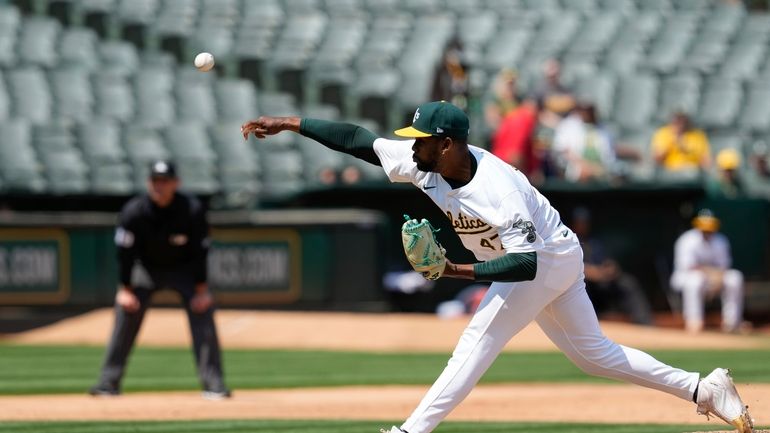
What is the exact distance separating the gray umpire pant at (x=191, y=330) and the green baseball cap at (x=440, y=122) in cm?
401

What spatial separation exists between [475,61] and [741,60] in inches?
164

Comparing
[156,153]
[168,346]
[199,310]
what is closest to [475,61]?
[156,153]

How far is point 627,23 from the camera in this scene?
20.2 metres

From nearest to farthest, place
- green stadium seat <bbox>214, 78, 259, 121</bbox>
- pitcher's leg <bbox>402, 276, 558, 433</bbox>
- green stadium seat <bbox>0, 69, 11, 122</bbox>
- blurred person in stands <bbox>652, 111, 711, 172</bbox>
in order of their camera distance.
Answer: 1. pitcher's leg <bbox>402, 276, 558, 433</bbox>
2. blurred person in stands <bbox>652, 111, 711, 172</bbox>
3. green stadium seat <bbox>0, 69, 11, 122</bbox>
4. green stadium seat <bbox>214, 78, 259, 121</bbox>

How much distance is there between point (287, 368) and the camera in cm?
1155

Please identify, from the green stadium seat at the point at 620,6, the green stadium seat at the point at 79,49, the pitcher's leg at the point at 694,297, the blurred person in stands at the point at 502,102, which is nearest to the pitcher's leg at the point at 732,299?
the pitcher's leg at the point at 694,297

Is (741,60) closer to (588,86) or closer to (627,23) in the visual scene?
(627,23)

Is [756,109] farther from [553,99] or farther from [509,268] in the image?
[509,268]

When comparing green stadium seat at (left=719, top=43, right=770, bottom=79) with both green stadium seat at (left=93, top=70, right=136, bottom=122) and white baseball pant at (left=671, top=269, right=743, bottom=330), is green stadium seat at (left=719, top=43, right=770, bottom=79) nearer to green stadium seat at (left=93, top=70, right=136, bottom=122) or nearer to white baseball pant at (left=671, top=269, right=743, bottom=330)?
white baseball pant at (left=671, top=269, right=743, bottom=330)

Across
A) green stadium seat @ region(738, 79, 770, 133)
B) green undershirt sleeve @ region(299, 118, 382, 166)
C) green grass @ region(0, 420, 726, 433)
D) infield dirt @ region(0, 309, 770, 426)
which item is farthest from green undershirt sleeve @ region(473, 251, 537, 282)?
green stadium seat @ region(738, 79, 770, 133)

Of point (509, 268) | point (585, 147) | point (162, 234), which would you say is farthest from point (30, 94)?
point (509, 268)

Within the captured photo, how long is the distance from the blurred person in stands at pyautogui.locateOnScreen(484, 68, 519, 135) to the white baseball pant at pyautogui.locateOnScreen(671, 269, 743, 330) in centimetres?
273

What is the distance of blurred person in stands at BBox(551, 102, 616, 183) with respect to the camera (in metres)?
15.0

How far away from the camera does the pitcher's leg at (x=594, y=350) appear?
5963mm
